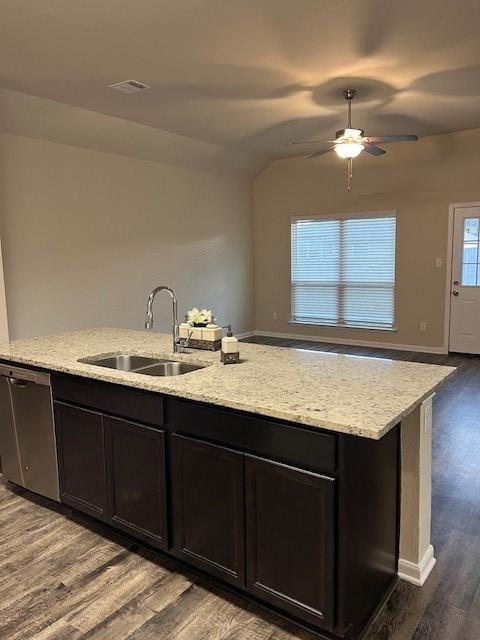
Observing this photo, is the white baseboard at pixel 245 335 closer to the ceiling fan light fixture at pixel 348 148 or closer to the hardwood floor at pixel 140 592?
the ceiling fan light fixture at pixel 348 148

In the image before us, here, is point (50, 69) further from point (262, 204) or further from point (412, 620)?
point (262, 204)

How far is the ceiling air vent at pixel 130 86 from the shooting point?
4.18 meters

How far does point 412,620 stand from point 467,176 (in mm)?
6015

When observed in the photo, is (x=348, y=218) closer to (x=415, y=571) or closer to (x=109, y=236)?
(x=109, y=236)

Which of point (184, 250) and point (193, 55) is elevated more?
point (193, 55)

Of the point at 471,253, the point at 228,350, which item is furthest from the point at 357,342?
the point at 228,350

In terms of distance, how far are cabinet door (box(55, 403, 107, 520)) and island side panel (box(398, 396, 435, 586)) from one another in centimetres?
144

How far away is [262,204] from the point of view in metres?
8.41

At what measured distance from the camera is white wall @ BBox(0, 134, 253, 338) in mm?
5195

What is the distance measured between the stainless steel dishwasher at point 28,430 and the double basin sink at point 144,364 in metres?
0.31

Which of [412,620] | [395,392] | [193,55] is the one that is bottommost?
[412,620]

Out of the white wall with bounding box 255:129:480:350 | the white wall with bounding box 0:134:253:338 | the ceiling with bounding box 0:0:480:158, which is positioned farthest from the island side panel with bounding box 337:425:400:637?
the white wall with bounding box 255:129:480:350

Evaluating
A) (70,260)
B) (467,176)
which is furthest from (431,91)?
(70,260)

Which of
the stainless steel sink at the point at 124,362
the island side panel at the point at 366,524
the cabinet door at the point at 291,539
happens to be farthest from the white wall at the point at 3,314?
the island side panel at the point at 366,524
